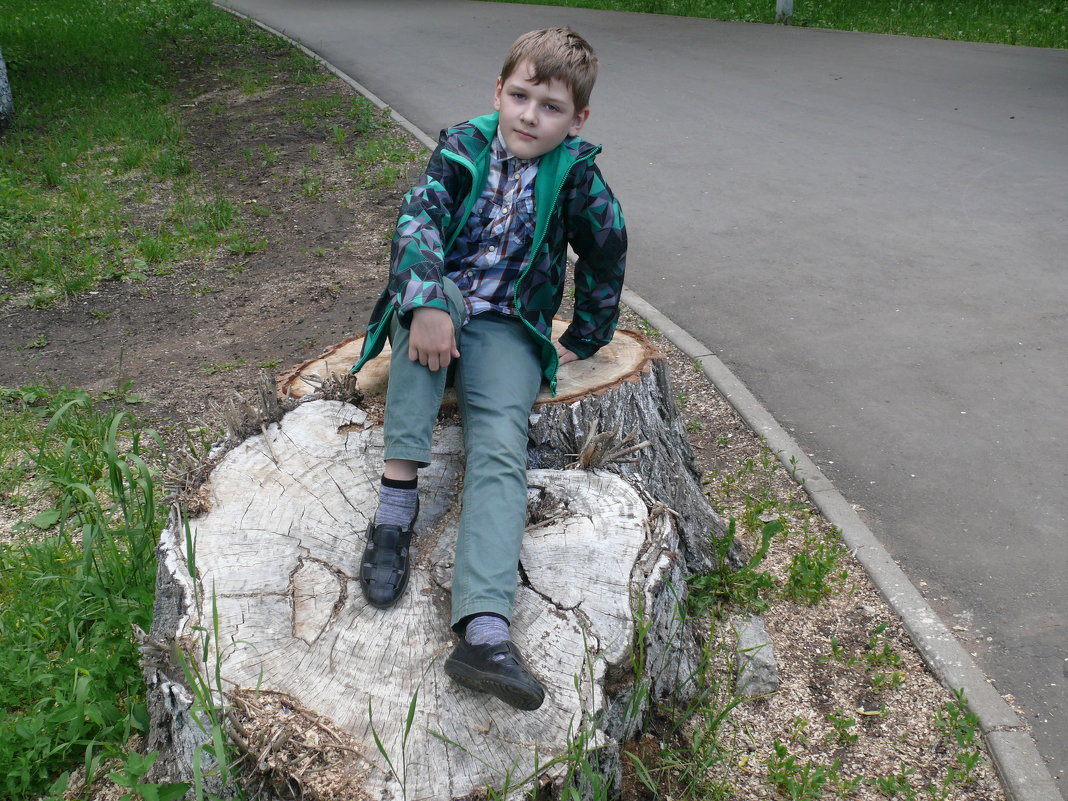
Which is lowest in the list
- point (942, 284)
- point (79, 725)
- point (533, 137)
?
point (79, 725)

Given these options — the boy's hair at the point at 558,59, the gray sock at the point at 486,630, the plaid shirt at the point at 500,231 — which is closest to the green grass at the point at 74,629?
the gray sock at the point at 486,630

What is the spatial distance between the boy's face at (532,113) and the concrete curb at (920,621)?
179cm

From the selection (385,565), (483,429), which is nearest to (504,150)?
(483,429)

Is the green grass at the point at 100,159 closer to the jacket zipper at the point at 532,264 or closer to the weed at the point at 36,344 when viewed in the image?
the weed at the point at 36,344

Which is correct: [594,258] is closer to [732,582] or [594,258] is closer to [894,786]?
[732,582]

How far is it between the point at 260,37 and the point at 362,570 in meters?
14.1

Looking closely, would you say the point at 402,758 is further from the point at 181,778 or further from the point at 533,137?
the point at 533,137

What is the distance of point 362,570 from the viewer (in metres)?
2.44


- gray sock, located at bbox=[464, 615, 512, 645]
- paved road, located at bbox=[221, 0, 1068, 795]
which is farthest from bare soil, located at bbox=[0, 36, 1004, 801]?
gray sock, located at bbox=[464, 615, 512, 645]

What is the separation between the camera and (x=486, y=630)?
224 centimetres

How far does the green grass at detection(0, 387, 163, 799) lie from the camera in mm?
2570

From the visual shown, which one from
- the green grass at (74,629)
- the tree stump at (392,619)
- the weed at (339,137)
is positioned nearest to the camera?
the tree stump at (392,619)

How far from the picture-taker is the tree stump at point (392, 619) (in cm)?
206

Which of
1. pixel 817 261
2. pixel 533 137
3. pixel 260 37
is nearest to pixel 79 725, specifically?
pixel 533 137
